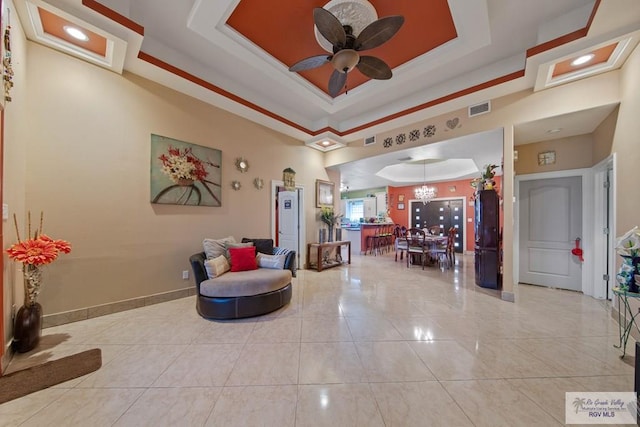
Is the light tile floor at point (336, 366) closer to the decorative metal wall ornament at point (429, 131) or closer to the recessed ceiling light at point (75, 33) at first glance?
the decorative metal wall ornament at point (429, 131)

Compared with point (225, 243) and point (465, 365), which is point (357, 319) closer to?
point (465, 365)

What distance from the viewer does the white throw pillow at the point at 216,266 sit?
2801mm

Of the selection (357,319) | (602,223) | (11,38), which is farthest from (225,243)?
(602,223)

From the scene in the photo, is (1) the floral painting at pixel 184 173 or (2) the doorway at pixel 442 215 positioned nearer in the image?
(1) the floral painting at pixel 184 173

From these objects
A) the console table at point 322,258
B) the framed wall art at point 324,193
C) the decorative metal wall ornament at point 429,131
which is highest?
the decorative metal wall ornament at point 429,131

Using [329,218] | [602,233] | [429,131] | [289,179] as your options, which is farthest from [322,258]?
[602,233]

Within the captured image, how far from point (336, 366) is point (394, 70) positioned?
13.2ft

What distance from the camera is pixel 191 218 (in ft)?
11.4

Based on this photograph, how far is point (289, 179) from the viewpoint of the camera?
495cm

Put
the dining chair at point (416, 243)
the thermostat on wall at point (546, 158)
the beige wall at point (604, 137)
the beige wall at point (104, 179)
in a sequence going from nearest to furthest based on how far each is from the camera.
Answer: the beige wall at point (104, 179) < the beige wall at point (604, 137) < the thermostat on wall at point (546, 158) < the dining chair at point (416, 243)

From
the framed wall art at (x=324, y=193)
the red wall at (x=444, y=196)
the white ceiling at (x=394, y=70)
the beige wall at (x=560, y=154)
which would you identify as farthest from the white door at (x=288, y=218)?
the red wall at (x=444, y=196)

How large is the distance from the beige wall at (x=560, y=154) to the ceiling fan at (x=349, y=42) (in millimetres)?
3349

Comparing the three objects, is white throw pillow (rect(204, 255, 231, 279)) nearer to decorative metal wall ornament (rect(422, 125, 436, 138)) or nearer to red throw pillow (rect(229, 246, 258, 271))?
red throw pillow (rect(229, 246, 258, 271))

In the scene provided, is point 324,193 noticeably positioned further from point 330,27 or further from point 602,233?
point 602,233
